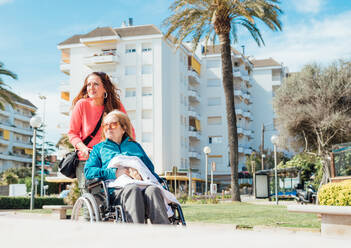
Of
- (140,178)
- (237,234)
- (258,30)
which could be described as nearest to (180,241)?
(237,234)

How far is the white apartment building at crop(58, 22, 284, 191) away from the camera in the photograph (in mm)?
50906

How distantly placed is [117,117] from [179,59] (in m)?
51.5

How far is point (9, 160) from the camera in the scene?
78625 millimetres

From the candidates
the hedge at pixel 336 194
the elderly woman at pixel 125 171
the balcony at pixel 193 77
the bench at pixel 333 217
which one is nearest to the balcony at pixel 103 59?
the balcony at pixel 193 77

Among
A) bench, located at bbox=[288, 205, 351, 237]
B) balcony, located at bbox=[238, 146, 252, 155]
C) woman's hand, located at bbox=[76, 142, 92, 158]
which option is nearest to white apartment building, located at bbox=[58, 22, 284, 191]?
balcony, located at bbox=[238, 146, 252, 155]

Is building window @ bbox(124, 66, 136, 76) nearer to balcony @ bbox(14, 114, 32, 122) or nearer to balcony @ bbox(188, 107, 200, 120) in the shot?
balcony @ bbox(188, 107, 200, 120)

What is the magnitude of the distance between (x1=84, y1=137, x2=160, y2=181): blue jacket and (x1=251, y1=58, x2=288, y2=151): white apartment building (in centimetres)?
6923

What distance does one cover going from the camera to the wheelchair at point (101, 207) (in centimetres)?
380

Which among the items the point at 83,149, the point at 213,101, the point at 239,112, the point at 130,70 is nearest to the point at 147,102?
the point at 130,70

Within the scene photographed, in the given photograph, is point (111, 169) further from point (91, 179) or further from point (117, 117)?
point (117, 117)

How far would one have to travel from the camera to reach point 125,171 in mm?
4180

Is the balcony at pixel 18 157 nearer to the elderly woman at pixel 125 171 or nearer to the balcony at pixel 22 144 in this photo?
the balcony at pixel 22 144

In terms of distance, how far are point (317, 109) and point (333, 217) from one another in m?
21.4

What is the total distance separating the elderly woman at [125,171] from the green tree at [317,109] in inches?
869
